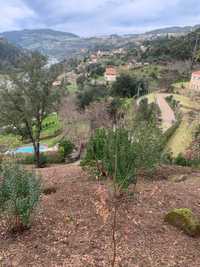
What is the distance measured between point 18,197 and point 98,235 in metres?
1.22

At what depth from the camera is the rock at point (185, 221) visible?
13.9 ft

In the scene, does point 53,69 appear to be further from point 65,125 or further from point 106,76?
point 106,76

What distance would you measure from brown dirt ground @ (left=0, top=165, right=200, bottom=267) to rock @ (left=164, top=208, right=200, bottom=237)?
93 mm

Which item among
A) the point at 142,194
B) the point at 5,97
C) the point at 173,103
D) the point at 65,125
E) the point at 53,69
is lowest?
the point at 65,125

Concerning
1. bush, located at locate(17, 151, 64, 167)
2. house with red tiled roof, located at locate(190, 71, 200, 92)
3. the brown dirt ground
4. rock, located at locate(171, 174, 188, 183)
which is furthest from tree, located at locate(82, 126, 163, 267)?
house with red tiled roof, located at locate(190, 71, 200, 92)

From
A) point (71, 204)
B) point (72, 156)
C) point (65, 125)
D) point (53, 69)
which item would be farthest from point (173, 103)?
point (71, 204)

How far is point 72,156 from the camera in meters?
18.8

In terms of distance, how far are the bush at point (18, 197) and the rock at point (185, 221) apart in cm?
204

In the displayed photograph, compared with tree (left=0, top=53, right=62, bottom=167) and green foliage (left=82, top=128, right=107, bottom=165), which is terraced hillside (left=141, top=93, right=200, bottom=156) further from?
tree (left=0, top=53, right=62, bottom=167)

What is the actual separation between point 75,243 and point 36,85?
33.0ft

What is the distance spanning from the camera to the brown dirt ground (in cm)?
357

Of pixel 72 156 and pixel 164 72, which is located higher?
pixel 164 72

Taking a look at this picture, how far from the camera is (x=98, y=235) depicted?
4.04 m

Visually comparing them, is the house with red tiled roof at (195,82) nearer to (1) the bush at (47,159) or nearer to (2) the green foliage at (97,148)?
(1) the bush at (47,159)
